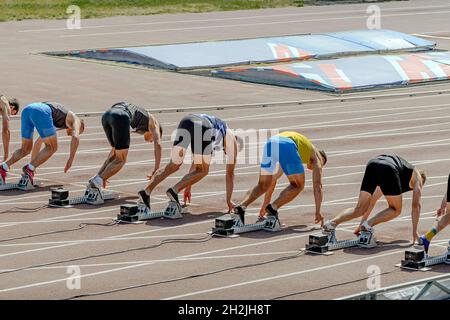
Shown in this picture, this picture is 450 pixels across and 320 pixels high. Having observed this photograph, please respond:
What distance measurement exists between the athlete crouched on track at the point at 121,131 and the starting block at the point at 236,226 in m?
2.72

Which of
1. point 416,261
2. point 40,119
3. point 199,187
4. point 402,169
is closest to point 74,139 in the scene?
point 40,119

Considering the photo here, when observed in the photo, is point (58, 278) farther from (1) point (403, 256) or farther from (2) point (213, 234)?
(1) point (403, 256)

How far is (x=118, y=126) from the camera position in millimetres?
22438

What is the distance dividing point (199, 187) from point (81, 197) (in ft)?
8.61

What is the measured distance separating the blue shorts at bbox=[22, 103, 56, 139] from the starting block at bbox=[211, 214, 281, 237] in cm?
482

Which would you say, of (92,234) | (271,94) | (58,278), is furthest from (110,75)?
(58,278)

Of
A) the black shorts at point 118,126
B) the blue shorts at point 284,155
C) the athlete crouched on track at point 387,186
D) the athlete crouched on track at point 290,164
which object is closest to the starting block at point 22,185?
the black shorts at point 118,126

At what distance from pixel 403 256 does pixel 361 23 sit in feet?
128

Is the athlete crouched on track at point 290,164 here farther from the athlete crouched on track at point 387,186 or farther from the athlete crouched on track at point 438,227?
the athlete crouched on track at point 438,227

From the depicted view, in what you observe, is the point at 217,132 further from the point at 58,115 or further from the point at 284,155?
the point at 58,115

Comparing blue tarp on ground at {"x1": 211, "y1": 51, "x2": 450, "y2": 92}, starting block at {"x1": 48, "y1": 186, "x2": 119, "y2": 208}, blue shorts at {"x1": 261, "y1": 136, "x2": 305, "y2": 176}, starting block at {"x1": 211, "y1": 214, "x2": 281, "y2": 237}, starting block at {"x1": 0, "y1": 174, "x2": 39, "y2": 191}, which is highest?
blue tarp on ground at {"x1": 211, "y1": 51, "x2": 450, "y2": 92}

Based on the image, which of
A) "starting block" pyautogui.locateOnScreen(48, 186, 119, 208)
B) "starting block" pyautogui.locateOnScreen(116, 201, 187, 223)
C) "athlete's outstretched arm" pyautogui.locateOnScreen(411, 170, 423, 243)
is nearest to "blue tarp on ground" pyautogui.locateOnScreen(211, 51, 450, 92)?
"starting block" pyautogui.locateOnScreen(48, 186, 119, 208)

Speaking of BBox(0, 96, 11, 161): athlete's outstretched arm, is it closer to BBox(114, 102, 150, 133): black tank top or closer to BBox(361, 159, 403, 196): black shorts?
BBox(114, 102, 150, 133): black tank top

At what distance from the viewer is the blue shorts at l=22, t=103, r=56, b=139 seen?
23500 mm
